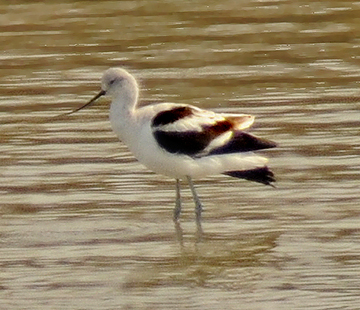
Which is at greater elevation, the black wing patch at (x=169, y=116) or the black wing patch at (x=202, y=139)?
the black wing patch at (x=169, y=116)

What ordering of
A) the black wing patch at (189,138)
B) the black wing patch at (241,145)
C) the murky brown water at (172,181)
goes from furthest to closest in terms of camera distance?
1. the black wing patch at (241,145)
2. the black wing patch at (189,138)
3. the murky brown water at (172,181)

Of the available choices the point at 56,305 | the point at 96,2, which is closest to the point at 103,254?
the point at 56,305

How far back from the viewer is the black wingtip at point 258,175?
10.1 m

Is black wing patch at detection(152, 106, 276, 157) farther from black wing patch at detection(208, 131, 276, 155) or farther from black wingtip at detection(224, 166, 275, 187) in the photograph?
black wingtip at detection(224, 166, 275, 187)

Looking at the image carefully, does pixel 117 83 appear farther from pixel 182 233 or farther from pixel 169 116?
pixel 182 233

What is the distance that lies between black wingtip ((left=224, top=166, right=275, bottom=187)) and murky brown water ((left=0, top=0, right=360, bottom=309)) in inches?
7.6

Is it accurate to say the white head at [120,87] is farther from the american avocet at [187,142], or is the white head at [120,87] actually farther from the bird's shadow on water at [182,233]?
the bird's shadow on water at [182,233]

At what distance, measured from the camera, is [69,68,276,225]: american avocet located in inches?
397

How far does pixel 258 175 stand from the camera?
10.1m

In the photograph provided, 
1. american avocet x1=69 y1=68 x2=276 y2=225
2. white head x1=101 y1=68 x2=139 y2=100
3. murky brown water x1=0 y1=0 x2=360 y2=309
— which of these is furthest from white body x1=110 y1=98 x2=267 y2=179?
murky brown water x1=0 y1=0 x2=360 y2=309

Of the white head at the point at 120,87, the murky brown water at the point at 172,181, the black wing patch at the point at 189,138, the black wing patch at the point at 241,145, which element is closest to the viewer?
the murky brown water at the point at 172,181

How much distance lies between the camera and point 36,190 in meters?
10.7

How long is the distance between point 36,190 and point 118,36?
18.8 ft

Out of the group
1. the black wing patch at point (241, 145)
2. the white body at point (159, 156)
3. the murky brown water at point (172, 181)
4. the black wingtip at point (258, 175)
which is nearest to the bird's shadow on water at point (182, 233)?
the murky brown water at point (172, 181)
